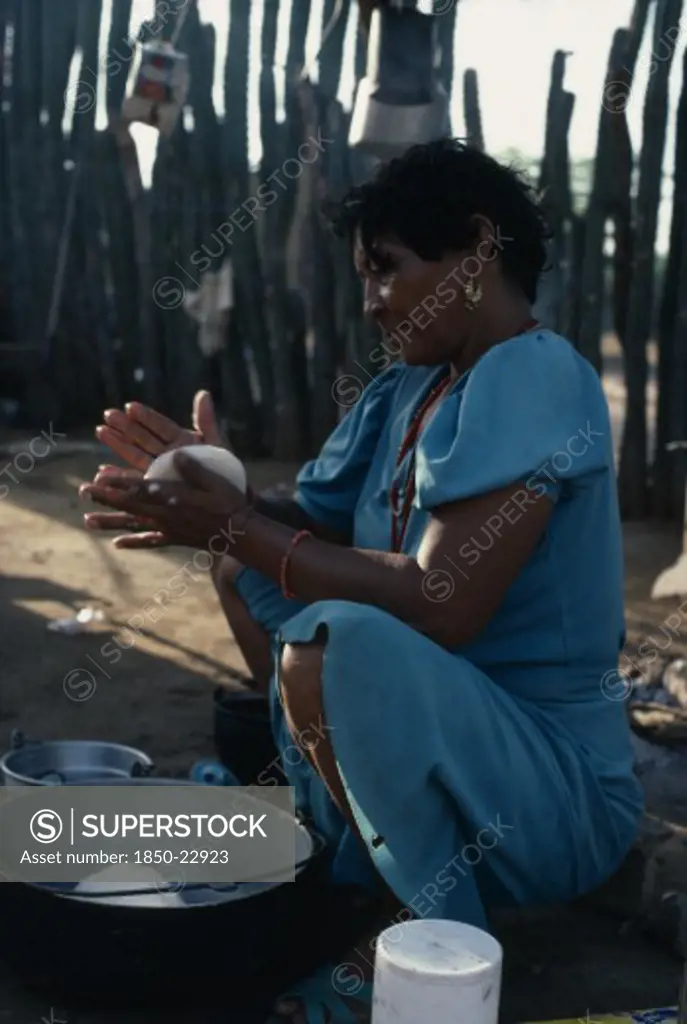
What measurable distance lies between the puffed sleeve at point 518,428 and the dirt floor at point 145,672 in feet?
2.50

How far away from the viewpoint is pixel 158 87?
233 inches

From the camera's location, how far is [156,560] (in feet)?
16.1

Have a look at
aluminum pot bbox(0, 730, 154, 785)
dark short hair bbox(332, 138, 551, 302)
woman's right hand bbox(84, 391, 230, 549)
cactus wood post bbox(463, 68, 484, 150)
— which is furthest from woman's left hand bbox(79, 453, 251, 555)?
cactus wood post bbox(463, 68, 484, 150)

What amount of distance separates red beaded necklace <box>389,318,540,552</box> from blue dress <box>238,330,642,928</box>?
50 mm

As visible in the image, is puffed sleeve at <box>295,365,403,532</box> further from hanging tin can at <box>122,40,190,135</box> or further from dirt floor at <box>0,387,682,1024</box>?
hanging tin can at <box>122,40,190,135</box>

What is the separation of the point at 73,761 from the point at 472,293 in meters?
1.18

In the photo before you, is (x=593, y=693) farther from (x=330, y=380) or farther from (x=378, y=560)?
(x=330, y=380)

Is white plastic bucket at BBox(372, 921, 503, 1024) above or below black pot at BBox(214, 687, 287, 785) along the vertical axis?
above

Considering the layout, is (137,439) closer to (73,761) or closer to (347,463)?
(347,463)

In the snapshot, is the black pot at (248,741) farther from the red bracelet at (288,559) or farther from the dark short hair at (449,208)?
the dark short hair at (449,208)

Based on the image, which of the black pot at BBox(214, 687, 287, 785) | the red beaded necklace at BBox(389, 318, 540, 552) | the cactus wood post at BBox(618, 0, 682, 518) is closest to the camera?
the red beaded necklace at BBox(389, 318, 540, 552)

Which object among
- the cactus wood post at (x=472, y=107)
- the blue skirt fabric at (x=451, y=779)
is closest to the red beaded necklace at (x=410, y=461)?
the blue skirt fabric at (x=451, y=779)

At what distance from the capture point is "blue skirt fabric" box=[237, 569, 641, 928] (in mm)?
1918

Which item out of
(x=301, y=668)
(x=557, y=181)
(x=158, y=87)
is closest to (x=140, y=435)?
(x=301, y=668)
